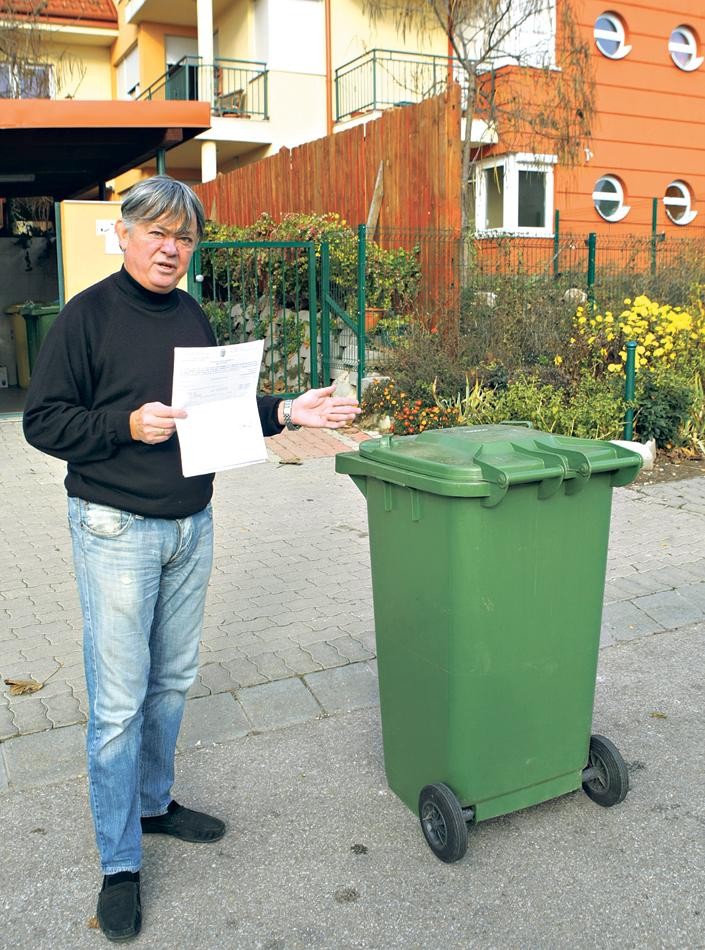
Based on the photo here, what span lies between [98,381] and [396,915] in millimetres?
1662

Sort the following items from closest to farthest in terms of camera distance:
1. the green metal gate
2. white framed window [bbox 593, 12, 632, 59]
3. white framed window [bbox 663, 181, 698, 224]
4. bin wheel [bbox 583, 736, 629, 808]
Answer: bin wheel [bbox 583, 736, 629, 808] < the green metal gate < white framed window [bbox 593, 12, 632, 59] < white framed window [bbox 663, 181, 698, 224]

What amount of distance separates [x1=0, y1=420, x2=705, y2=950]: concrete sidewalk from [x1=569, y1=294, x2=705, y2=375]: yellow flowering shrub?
11.9 feet

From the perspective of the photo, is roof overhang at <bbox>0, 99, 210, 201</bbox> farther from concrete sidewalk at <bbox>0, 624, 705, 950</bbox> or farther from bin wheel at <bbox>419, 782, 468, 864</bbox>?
bin wheel at <bbox>419, 782, 468, 864</bbox>

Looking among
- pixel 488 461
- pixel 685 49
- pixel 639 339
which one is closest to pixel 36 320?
pixel 639 339

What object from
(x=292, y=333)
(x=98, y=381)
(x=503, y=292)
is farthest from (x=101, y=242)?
(x=98, y=381)

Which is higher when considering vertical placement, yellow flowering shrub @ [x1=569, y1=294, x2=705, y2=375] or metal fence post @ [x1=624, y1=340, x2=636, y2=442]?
yellow flowering shrub @ [x1=569, y1=294, x2=705, y2=375]

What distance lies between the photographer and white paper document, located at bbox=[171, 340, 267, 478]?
2.43 m

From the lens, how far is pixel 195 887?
8.96 feet

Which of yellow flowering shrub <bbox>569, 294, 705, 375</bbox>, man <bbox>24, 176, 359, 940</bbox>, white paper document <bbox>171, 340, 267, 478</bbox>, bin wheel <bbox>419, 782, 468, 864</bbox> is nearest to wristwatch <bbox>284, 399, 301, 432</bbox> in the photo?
white paper document <bbox>171, 340, 267, 478</bbox>

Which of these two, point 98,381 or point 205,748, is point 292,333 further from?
point 98,381

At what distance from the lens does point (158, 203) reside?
8.02 ft

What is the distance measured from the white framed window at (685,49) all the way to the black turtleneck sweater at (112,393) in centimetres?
1838

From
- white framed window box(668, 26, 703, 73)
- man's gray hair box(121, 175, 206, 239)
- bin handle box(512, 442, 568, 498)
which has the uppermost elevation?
white framed window box(668, 26, 703, 73)

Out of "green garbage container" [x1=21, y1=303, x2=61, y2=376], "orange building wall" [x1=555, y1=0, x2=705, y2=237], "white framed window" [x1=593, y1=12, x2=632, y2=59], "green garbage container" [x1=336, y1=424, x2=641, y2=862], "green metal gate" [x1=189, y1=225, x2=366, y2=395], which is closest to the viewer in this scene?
"green garbage container" [x1=336, y1=424, x2=641, y2=862]
